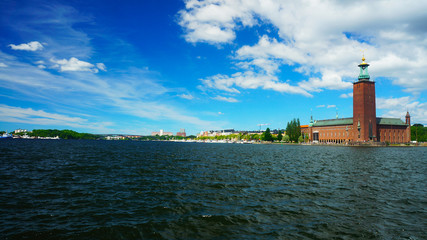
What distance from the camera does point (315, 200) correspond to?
16.2 m

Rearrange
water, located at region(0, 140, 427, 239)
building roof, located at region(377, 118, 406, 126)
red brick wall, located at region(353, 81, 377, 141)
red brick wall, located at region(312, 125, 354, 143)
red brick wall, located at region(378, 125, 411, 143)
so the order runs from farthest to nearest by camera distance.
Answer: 1. building roof, located at region(377, 118, 406, 126)
2. red brick wall, located at region(312, 125, 354, 143)
3. red brick wall, located at region(378, 125, 411, 143)
4. red brick wall, located at region(353, 81, 377, 141)
5. water, located at region(0, 140, 427, 239)

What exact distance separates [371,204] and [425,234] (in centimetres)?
474

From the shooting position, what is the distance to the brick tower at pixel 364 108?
158750 mm

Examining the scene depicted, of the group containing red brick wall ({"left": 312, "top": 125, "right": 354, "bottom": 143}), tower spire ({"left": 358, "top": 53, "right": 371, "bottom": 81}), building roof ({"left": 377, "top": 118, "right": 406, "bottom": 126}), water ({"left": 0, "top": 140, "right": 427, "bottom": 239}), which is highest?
tower spire ({"left": 358, "top": 53, "right": 371, "bottom": 81})

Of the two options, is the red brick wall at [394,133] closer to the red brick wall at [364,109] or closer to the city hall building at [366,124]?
the city hall building at [366,124]

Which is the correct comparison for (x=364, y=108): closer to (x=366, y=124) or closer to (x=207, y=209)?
(x=366, y=124)

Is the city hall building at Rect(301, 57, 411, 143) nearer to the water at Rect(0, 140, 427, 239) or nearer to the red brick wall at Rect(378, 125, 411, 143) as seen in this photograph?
the red brick wall at Rect(378, 125, 411, 143)

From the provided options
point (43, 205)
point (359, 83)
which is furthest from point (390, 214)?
point (359, 83)

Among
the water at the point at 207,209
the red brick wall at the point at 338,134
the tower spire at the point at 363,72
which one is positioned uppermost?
the tower spire at the point at 363,72

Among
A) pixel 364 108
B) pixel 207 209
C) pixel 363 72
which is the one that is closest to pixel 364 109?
pixel 364 108

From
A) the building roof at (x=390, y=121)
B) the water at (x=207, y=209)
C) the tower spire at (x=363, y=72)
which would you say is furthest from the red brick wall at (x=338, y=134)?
the water at (x=207, y=209)

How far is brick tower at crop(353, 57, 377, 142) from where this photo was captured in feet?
521

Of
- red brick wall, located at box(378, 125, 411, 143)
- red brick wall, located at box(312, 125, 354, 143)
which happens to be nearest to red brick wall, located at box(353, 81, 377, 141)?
red brick wall, located at box(312, 125, 354, 143)

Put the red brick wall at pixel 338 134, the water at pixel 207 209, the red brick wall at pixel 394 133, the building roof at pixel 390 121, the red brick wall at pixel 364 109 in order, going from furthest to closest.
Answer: the building roof at pixel 390 121 → the red brick wall at pixel 338 134 → the red brick wall at pixel 394 133 → the red brick wall at pixel 364 109 → the water at pixel 207 209
